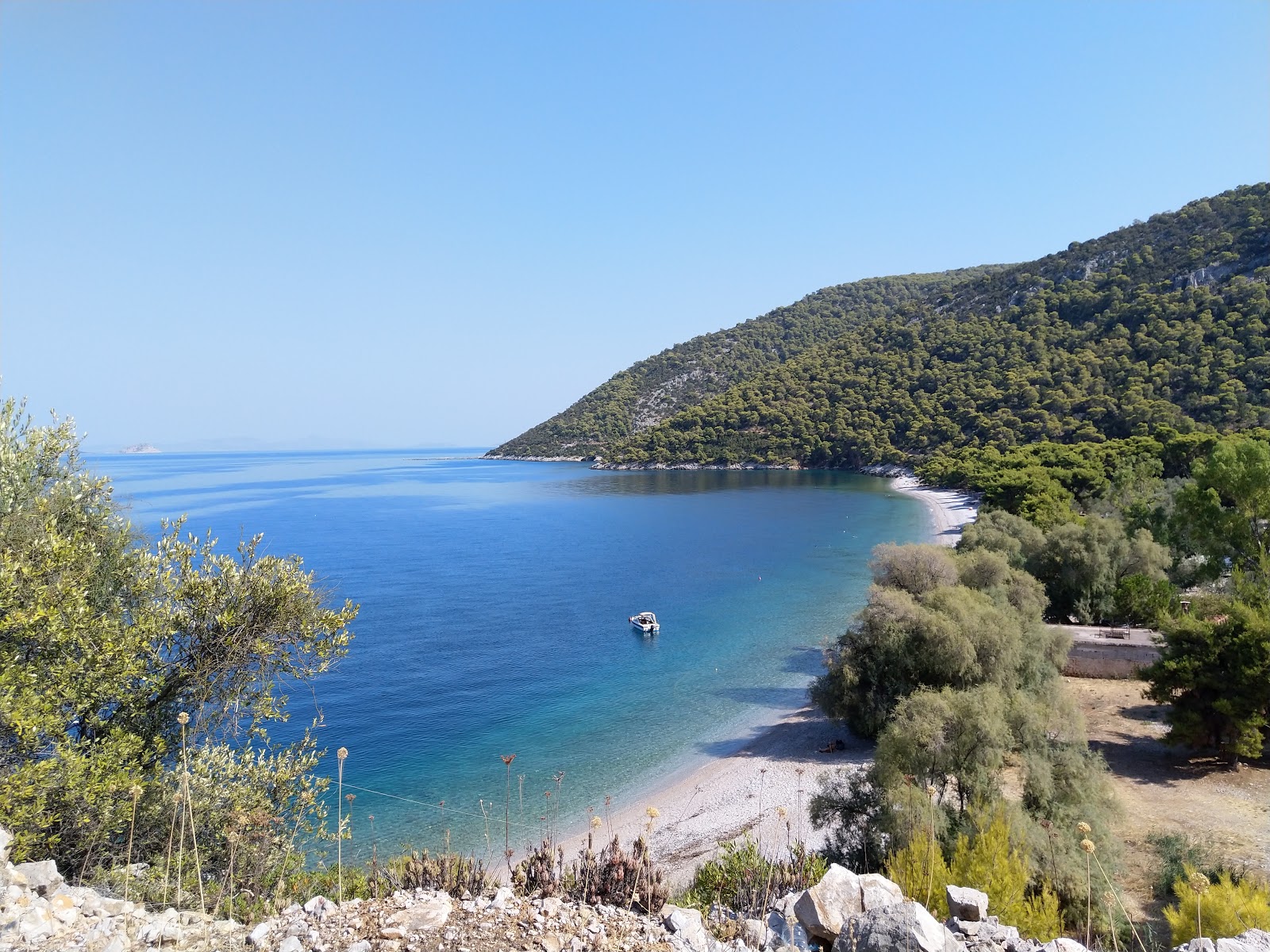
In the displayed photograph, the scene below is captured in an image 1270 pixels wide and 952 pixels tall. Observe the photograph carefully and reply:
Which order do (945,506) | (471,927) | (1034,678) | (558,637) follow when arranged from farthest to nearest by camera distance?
1. (945,506)
2. (558,637)
3. (1034,678)
4. (471,927)

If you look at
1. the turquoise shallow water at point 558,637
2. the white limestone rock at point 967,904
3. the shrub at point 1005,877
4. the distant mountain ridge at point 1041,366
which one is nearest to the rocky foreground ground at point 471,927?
the white limestone rock at point 967,904

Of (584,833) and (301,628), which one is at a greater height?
(301,628)

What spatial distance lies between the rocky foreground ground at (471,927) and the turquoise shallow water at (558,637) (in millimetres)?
4680

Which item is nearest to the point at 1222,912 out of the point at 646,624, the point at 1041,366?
the point at 646,624

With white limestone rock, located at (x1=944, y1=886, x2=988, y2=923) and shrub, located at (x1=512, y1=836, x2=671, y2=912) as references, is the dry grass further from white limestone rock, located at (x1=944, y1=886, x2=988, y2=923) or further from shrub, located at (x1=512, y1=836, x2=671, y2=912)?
shrub, located at (x1=512, y1=836, x2=671, y2=912)

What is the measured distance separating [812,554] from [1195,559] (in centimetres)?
2641

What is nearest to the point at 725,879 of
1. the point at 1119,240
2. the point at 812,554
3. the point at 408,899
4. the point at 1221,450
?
the point at 408,899

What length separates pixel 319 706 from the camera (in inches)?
1062

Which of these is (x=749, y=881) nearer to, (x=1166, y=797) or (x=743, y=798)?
(x=743, y=798)

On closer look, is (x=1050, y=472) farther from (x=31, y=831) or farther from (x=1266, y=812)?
(x=31, y=831)

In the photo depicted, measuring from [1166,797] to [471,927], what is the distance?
58.6 feet

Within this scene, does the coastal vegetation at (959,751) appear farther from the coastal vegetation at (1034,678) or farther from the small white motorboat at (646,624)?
the small white motorboat at (646,624)

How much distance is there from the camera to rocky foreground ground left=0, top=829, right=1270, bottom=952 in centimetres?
518

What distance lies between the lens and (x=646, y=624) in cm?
3744
